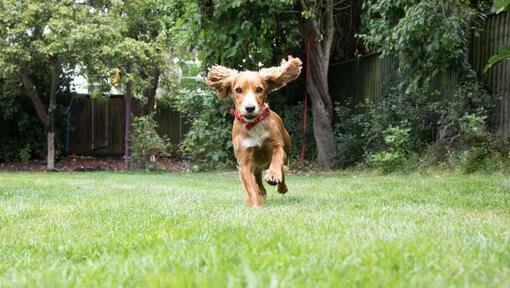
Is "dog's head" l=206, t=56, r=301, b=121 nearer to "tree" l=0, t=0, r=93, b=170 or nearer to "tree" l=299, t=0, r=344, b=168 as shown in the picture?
"tree" l=299, t=0, r=344, b=168

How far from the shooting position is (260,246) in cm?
283

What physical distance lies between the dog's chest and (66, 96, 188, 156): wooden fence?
17276mm

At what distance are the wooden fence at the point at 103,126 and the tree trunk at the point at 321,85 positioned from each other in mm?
9068

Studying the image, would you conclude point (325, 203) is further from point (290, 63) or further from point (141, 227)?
point (141, 227)

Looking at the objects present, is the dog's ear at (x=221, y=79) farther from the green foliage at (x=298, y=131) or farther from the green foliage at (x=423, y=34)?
the green foliage at (x=298, y=131)

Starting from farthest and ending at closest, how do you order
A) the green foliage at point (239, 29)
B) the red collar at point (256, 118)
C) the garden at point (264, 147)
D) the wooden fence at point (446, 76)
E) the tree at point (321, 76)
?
the tree at point (321, 76) < the green foliage at point (239, 29) < the wooden fence at point (446, 76) < the red collar at point (256, 118) < the garden at point (264, 147)

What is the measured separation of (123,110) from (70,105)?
2013 mm

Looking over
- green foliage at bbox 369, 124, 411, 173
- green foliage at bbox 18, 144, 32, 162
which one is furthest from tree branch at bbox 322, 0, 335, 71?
green foliage at bbox 18, 144, 32, 162

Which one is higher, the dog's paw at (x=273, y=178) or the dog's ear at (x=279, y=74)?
the dog's ear at (x=279, y=74)

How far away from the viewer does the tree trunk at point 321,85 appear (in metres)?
14.1

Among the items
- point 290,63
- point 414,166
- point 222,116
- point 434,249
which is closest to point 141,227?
point 434,249

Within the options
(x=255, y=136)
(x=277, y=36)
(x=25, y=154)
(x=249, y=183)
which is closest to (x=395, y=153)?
(x=277, y=36)

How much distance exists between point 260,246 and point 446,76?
9731 millimetres

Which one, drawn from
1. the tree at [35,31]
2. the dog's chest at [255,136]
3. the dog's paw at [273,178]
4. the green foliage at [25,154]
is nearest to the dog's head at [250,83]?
the dog's chest at [255,136]
